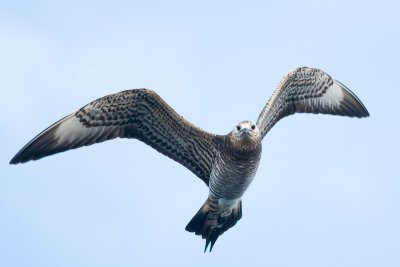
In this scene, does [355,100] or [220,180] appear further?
[355,100]

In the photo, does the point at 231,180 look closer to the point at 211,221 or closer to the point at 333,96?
the point at 211,221

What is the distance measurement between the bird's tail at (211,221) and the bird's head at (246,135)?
5.42 feet

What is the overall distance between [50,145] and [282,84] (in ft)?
14.1

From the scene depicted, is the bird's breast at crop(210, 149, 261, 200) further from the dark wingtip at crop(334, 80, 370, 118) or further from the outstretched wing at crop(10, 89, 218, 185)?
the dark wingtip at crop(334, 80, 370, 118)

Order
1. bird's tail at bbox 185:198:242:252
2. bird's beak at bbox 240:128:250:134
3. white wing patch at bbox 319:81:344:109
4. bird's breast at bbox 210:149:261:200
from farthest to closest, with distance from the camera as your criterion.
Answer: white wing patch at bbox 319:81:344:109, bird's tail at bbox 185:198:242:252, bird's breast at bbox 210:149:261:200, bird's beak at bbox 240:128:250:134

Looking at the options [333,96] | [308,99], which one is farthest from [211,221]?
[333,96]

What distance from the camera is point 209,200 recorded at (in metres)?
20.6

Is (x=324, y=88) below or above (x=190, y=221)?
above

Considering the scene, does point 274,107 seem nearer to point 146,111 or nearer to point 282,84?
point 282,84

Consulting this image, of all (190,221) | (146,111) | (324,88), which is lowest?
(190,221)

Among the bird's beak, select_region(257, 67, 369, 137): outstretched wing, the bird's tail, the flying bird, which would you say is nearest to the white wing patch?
select_region(257, 67, 369, 137): outstretched wing

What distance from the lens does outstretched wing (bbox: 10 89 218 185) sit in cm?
1984

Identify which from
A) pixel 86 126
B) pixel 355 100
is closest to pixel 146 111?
pixel 86 126

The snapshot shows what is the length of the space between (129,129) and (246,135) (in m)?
2.26
